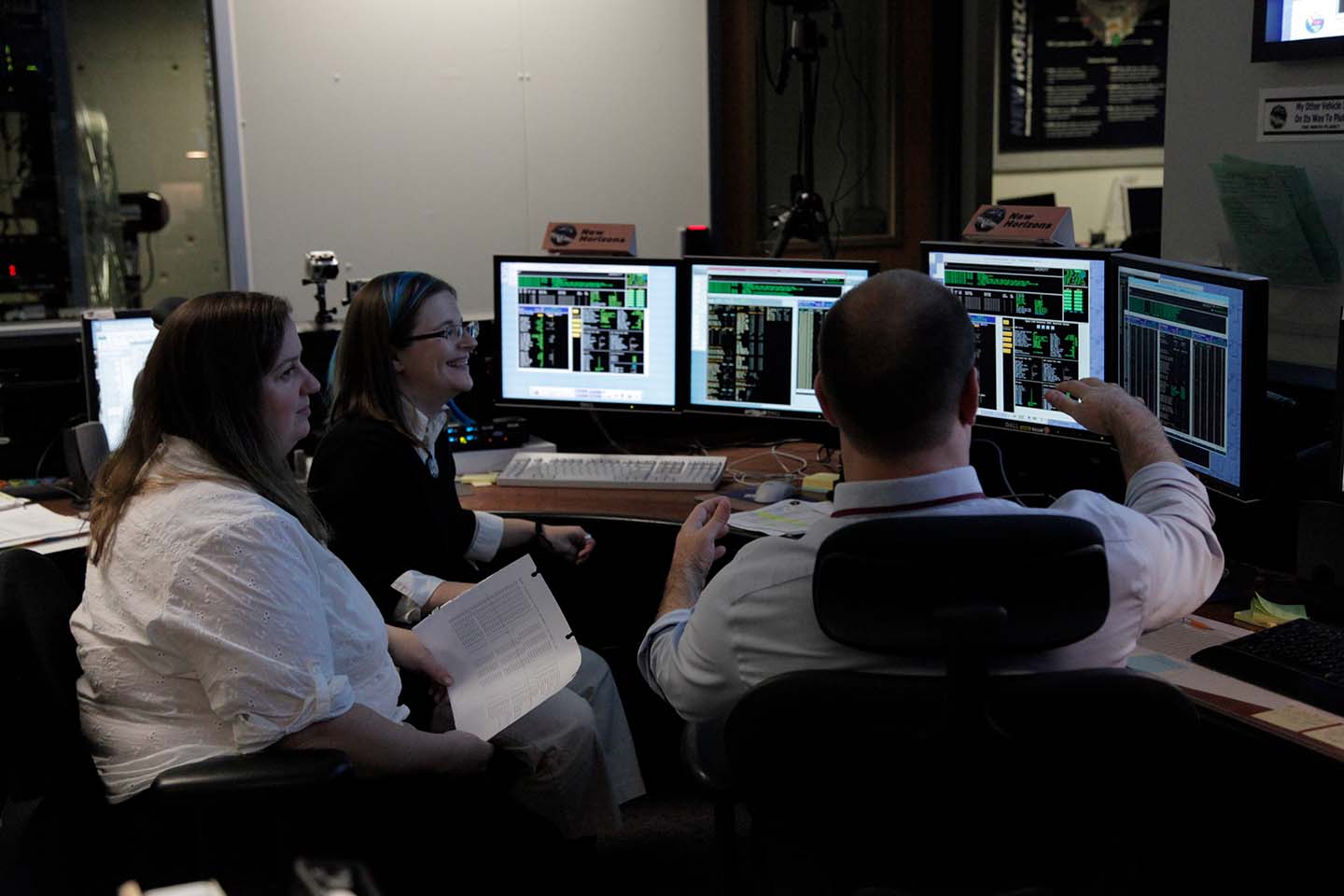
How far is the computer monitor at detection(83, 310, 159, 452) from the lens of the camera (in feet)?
9.85

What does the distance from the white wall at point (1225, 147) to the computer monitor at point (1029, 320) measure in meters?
0.49

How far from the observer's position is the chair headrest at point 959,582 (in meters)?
1.24

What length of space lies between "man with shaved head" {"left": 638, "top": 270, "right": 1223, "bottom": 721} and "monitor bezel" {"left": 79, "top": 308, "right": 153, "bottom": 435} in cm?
199

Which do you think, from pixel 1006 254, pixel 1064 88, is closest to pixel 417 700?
pixel 1006 254

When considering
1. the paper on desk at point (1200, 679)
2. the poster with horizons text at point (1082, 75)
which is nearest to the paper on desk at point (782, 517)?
the paper on desk at point (1200, 679)

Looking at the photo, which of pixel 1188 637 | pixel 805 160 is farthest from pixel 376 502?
pixel 805 160

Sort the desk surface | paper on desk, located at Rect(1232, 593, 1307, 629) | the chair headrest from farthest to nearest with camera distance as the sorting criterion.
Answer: the desk surface
paper on desk, located at Rect(1232, 593, 1307, 629)
the chair headrest

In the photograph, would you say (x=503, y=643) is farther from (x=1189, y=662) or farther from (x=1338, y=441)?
(x=1338, y=441)

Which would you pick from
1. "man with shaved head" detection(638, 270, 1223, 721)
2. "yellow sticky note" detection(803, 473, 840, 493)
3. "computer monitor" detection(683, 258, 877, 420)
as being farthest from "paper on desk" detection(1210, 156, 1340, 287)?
"man with shaved head" detection(638, 270, 1223, 721)

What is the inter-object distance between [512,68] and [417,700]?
2337mm

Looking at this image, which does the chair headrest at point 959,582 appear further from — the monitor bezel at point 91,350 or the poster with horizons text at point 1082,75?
the poster with horizons text at point 1082,75

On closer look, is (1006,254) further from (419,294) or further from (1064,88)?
(1064,88)

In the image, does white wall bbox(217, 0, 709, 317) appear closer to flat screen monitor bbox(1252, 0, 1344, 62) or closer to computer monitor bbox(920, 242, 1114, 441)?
computer monitor bbox(920, 242, 1114, 441)

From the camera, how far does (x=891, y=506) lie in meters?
1.47
